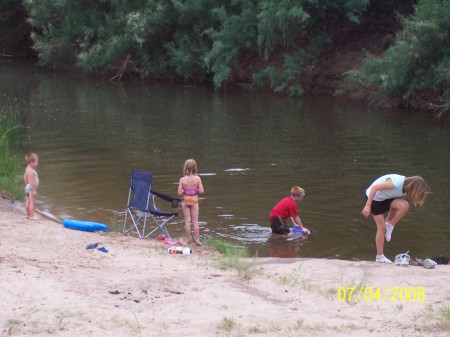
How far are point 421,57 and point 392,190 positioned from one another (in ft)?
56.1

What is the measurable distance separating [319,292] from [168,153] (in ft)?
36.0

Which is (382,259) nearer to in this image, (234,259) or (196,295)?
(234,259)

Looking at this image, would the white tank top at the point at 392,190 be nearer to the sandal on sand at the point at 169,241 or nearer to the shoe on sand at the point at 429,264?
the shoe on sand at the point at 429,264

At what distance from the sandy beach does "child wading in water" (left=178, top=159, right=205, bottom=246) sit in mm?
1181

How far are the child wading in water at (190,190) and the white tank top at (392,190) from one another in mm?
2374

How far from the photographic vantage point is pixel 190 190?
10.5m

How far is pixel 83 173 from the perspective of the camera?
15.7 metres

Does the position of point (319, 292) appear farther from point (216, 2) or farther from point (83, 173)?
point (216, 2)

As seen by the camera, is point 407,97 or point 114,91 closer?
point 407,97

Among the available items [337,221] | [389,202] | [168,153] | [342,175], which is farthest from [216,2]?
[389,202]

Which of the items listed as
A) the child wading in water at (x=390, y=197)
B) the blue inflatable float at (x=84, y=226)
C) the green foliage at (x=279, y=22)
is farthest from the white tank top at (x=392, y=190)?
the green foliage at (x=279, y=22)

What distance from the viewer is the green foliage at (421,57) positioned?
2456cm

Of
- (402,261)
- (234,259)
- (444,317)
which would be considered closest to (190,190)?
(234,259)

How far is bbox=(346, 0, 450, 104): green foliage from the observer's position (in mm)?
24562
